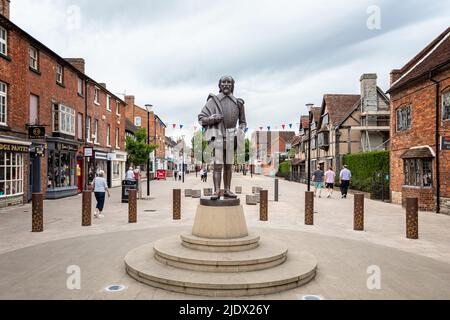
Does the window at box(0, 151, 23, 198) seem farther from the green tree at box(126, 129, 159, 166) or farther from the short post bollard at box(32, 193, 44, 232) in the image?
the green tree at box(126, 129, 159, 166)

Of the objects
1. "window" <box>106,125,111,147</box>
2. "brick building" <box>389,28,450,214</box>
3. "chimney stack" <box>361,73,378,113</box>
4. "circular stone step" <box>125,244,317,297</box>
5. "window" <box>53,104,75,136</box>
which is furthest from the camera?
"chimney stack" <box>361,73,378,113</box>

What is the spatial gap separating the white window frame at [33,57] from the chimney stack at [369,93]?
2688 centimetres

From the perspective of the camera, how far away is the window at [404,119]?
55.4 ft

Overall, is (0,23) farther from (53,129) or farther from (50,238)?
(50,238)

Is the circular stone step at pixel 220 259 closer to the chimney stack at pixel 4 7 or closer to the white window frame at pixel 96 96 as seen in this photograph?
the chimney stack at pixel 4 7

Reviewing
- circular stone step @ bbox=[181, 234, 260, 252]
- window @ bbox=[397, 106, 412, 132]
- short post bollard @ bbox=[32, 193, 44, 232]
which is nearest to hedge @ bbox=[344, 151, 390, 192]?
window @ bbox=[397, 106, 412, 132]

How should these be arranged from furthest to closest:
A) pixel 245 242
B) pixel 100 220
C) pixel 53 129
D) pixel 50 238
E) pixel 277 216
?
pixel 53 129 → pixel 277 216 → pixel 100 220 → pixel 50 238 → pixel 245 242

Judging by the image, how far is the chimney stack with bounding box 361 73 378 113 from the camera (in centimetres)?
3150

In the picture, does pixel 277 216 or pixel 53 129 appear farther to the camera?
pixel 53 129

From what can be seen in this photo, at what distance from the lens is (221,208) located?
6648mm

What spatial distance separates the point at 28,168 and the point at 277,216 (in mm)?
12383

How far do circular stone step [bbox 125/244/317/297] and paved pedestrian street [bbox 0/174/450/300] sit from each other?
0.39ft

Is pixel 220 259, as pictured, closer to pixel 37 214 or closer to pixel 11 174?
pixel 37 214
